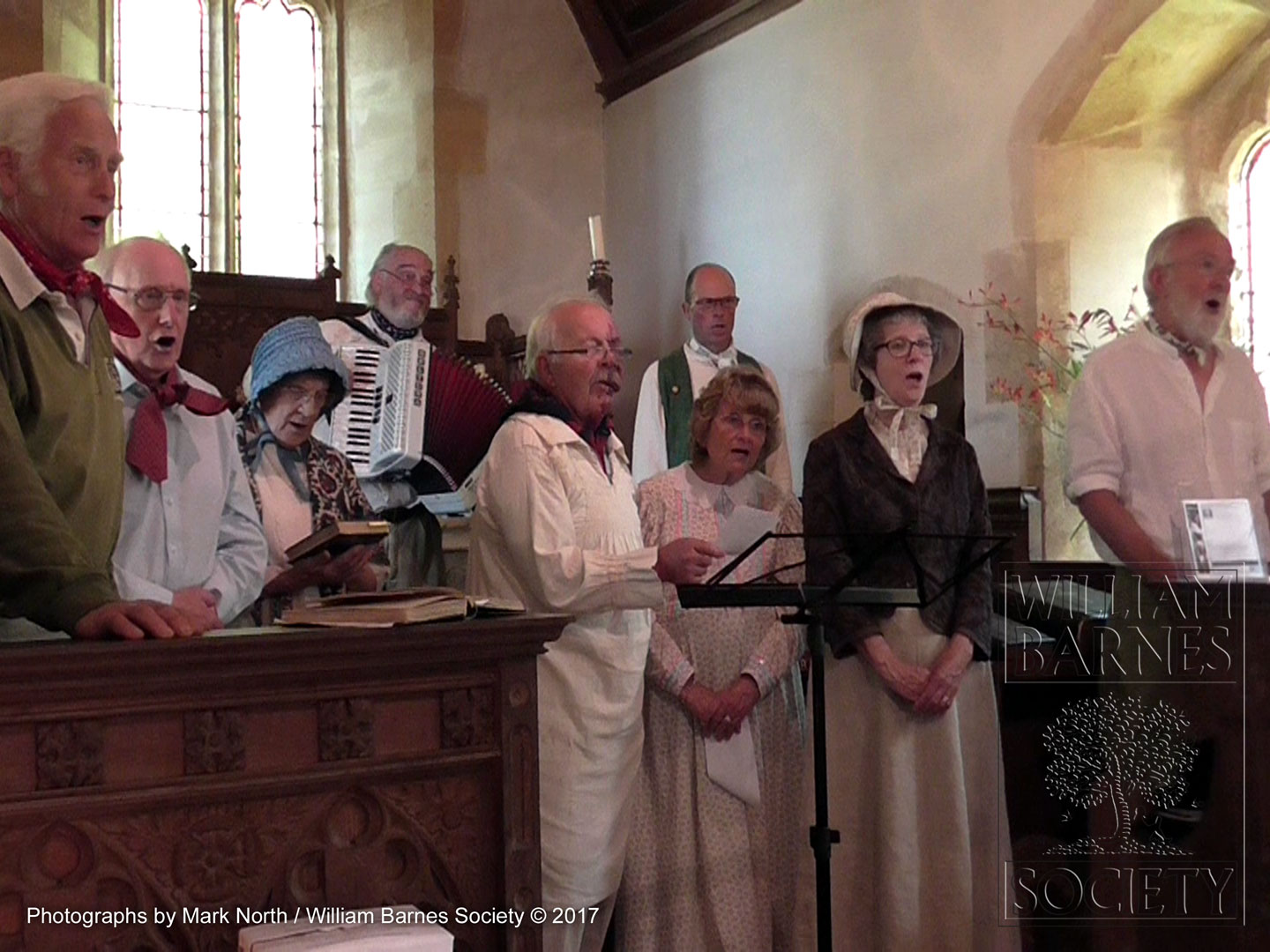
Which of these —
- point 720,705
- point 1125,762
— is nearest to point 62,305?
point 720,705

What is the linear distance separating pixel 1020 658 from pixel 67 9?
5784 mm

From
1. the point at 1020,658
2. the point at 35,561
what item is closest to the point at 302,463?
the point at 35,561

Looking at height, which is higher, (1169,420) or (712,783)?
(1169,420)

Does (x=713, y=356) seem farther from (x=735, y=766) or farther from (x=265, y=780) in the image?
(x=265, y=780)

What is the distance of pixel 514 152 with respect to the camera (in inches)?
314

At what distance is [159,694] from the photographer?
195cm

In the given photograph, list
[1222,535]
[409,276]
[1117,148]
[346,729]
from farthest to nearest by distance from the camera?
1. [1117,148]
2. [409,276]
3. [1222,535]
4. [346,729]

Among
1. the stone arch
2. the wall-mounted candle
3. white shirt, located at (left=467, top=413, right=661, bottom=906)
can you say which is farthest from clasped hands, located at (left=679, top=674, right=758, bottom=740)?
the wall-mounted candle

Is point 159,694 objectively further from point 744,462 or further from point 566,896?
point 744,462

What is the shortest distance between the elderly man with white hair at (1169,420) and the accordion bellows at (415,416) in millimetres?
2071

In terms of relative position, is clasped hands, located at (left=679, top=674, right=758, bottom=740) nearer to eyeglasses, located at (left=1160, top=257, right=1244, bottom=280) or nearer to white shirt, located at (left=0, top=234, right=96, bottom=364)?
eyeglasses, located at (left=1160, top=257, right=1244, bottom=280)

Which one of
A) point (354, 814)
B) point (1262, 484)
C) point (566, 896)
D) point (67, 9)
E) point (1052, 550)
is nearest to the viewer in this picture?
point (354, 814)

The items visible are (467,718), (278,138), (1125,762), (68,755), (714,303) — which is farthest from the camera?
(278,138)

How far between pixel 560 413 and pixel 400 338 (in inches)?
79.4
